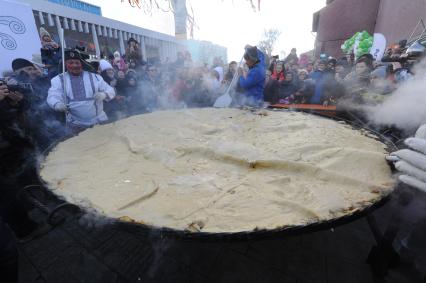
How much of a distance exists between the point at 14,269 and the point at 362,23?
687 inches

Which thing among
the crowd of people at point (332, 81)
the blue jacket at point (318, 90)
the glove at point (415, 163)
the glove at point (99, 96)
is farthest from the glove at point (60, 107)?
the blue jacket at point (318, 90)

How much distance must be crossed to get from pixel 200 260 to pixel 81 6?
1673 centimetres

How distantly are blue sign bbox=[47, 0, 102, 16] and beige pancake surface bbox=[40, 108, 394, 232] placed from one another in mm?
14439

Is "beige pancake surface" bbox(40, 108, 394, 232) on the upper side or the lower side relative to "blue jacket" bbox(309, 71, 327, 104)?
lower

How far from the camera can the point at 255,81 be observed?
11.8 feet

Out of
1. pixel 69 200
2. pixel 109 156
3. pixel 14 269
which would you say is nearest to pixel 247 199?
pixel 69 200

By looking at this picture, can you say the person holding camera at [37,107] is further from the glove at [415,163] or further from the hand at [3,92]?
the glove at [415,163]

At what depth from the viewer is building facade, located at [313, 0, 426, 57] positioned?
8.10 meters

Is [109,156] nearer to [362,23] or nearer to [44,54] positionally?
[44,54]

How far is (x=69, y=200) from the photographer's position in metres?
1.20

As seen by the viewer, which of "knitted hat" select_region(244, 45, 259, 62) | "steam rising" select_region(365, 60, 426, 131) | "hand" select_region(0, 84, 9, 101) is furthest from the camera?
"knitted hat" select_region(244, 45, 259, 62)

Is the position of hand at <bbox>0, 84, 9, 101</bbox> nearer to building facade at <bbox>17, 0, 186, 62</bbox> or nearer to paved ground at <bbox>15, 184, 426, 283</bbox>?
paved ground at <bbox>15, 184, 426, 283</bbox>

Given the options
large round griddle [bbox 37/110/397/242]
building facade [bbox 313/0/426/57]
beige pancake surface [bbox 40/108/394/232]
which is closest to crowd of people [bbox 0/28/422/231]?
beige pancake surface [bbox 40/108/394/232]

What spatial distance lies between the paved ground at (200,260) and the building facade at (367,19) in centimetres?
858
